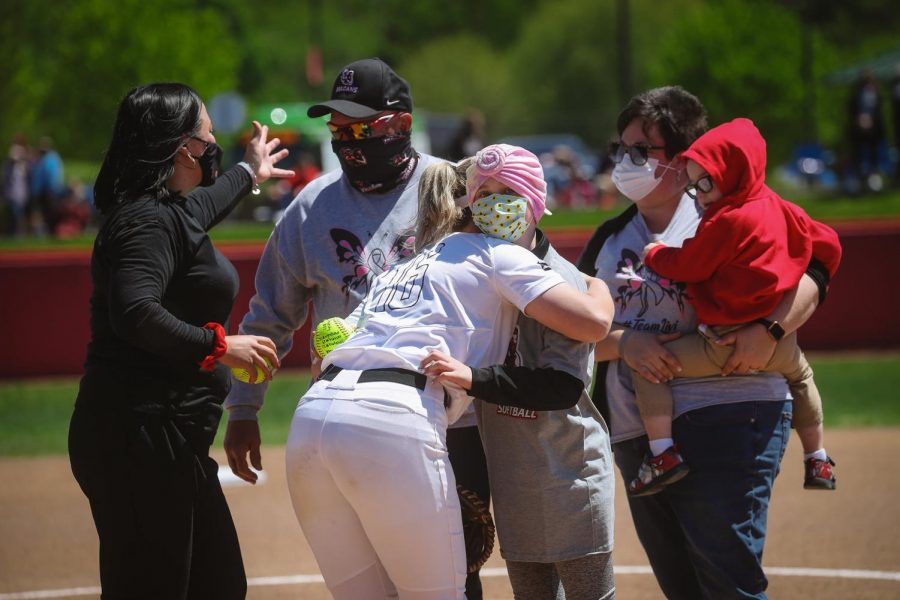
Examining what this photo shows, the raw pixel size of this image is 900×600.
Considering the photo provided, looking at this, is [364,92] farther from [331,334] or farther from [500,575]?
[500,575]

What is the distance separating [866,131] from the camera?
2052cm

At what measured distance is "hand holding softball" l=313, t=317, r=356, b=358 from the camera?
356 centimetres

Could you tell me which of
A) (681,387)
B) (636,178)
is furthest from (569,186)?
(681,387)

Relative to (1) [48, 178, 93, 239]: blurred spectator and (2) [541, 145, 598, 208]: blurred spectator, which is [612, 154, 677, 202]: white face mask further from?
(2) [541, 145, 598, 208]: blurred spectator

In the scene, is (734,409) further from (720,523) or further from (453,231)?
(453,231)

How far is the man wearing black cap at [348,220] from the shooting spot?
13.8 feet

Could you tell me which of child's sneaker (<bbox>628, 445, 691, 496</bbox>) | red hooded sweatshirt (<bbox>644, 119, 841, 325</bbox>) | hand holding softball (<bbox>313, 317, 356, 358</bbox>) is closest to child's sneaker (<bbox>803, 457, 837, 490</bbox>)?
child's sneaker (<bbox>628, 445, 691, 496</bbox>)

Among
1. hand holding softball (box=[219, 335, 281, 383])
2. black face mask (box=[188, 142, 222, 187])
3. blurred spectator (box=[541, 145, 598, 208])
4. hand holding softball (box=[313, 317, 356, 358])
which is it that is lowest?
blurred spectator (box=[541, 145, 598, 208])

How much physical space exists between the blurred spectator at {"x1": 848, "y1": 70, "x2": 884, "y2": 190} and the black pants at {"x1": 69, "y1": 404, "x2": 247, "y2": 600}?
19.0 metres

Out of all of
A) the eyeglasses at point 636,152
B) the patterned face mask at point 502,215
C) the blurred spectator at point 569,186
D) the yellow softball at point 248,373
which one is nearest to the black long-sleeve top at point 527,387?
the patterned face mask at point 502,215

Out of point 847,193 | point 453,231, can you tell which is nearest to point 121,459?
point 453,231

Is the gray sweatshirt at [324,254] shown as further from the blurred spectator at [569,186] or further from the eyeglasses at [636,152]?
the blurred spectator at [569,186]

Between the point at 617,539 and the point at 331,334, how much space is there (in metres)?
3.74

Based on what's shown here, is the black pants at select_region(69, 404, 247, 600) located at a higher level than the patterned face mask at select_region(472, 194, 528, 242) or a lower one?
lower
